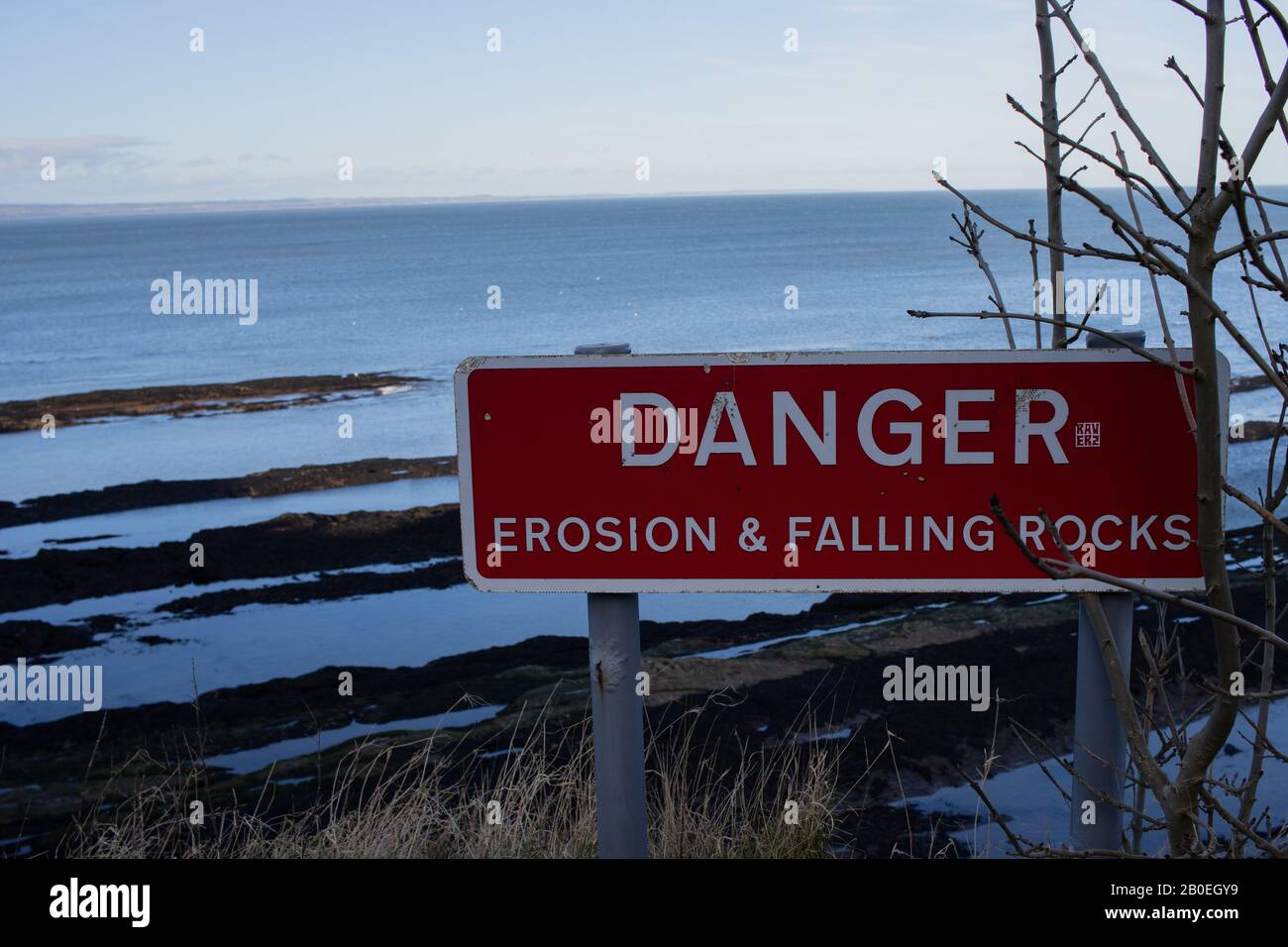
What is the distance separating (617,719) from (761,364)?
70 cm

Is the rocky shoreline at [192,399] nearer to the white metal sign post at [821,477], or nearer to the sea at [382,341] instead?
the sea at [382,341]

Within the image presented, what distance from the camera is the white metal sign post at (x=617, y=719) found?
86.0 inches

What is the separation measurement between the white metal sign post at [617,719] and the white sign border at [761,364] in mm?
52

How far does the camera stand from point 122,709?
946 cm

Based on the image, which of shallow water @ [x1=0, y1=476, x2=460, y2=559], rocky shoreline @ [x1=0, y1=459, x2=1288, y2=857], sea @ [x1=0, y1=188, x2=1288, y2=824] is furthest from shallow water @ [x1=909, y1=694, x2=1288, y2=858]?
shallow water @ [x1=0, y1=476, x2=460, y2=559]

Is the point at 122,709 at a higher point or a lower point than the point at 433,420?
lower

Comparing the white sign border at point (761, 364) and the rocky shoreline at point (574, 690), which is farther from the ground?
the white sign border at point (761, 364)

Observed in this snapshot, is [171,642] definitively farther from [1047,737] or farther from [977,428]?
[977,428]

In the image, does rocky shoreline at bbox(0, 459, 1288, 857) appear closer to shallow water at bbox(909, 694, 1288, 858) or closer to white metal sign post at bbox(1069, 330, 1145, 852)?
shallow water at bbox(909, 694, 1288, 858)

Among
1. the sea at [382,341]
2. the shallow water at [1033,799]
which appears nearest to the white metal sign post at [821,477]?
the sea at [382,341]

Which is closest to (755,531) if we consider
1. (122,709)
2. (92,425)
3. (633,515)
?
(633,515)

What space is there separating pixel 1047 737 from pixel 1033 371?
22.6 feet

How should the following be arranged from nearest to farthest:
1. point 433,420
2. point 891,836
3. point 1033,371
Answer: point 1033,371, point 891,836, point 433,420

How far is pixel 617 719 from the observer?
2195 mm
